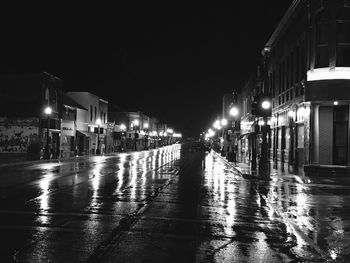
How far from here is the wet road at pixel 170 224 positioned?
322 inches

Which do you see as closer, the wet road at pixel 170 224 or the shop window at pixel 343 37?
the wet road at pixel 170 224

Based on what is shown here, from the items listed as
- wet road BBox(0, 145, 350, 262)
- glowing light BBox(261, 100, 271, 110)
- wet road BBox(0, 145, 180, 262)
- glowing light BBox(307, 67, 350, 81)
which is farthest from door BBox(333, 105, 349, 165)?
wet road BBox(0, 145, 180, 262)

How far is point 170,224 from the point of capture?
11.1 meters

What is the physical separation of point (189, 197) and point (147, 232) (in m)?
6.68

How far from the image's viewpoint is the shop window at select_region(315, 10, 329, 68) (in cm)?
2817

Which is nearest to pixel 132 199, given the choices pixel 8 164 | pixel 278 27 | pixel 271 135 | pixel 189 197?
pixel 189 197

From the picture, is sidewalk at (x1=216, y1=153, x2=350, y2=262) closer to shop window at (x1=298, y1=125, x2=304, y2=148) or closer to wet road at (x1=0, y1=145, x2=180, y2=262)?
wet road at (x1=0, y1=145, x2=180, y2=262)

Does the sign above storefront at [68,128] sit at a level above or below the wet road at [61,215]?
above

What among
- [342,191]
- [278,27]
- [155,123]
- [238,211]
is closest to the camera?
[238,211]

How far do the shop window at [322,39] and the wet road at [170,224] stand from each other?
37.2 feet

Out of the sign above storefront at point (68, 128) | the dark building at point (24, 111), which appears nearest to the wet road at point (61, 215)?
the dark building at point (24, 111)

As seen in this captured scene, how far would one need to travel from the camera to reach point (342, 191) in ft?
65.1

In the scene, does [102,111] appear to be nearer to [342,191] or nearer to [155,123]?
[342,191]

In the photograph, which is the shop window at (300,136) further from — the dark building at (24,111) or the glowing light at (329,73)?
the dark building at (24,111)
